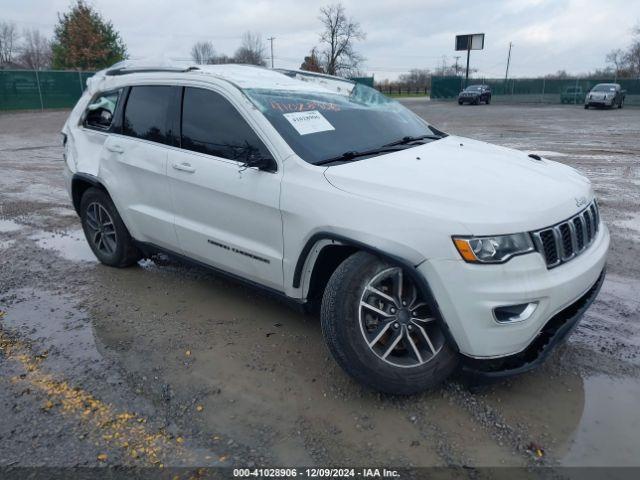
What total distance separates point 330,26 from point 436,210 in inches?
2690

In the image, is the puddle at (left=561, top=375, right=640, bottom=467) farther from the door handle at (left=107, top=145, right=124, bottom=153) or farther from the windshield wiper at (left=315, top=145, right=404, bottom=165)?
the door handle at (left=107, top=145, right=124, bottom=153)

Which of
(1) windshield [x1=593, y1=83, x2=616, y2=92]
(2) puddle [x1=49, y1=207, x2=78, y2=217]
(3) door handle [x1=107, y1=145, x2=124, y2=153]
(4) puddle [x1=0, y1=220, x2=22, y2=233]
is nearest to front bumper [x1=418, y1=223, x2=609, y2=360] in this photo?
(3) door handle [x1=107, y1=145, x2=124, y2=153]

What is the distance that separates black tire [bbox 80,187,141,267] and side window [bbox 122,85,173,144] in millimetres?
750

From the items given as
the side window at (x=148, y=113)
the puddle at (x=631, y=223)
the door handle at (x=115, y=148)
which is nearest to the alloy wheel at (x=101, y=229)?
the door handle at (x=115, y=148)

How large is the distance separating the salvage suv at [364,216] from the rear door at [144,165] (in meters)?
0.02

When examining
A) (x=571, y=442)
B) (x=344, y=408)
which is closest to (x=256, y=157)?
(x=344, y=408)

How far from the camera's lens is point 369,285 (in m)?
2.80

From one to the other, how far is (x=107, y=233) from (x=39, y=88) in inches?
1182

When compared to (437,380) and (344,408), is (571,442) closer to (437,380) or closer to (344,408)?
(437,380)

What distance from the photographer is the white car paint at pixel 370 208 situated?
2.60 metres

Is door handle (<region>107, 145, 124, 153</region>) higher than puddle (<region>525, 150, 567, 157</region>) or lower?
higher

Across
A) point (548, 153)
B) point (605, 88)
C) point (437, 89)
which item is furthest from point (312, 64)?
point (548, 153)

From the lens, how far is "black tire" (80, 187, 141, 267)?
15.5 feet

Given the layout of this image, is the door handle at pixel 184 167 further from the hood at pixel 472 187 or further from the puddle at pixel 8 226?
the puddle at pixel 8 226
